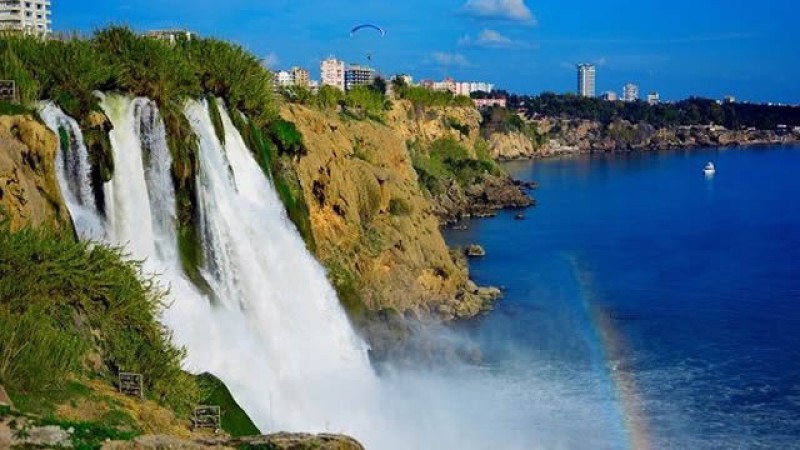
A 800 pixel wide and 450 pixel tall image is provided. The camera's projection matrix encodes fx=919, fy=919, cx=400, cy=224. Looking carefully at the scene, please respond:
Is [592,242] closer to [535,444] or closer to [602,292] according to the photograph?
[602,292]

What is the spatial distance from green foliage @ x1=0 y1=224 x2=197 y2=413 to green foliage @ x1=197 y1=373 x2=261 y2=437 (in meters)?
0.44

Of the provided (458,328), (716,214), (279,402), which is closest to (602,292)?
(458,328)

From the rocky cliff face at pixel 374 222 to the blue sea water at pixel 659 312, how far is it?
226 cm

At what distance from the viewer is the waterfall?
14445 mm

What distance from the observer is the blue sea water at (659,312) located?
22125 mm

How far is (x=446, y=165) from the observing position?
67688mm

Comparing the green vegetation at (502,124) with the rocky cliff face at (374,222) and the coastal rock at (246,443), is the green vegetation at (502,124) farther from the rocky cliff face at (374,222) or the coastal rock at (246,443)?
the coastal rock at (246,443)

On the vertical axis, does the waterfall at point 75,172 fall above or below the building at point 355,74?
below

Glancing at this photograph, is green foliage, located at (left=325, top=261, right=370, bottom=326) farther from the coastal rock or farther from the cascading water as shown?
the coastal rock

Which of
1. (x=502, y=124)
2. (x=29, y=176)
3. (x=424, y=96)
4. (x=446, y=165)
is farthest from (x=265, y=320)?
(x=502, y=124)

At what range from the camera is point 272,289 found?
64.3 feet

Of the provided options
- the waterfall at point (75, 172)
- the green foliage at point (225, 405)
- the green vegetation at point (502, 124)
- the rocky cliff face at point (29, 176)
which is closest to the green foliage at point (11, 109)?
the rocky cliff face at point (29, 176)

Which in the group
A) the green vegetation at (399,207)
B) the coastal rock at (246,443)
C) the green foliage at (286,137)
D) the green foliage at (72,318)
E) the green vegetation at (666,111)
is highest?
the green vegetation at (666,111)

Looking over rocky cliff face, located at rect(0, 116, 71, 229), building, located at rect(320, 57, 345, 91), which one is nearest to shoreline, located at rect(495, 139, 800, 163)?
building, located at rect(320, 57, 345, 91)
